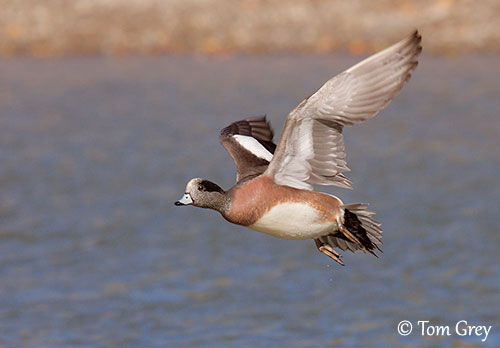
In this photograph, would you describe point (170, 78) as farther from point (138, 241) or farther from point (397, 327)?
point (397, 327)

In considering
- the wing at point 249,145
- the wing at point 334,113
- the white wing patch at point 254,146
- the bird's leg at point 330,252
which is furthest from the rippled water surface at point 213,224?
the wing at point 334,113

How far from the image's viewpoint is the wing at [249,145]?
7.70 meters

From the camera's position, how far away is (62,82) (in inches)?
962

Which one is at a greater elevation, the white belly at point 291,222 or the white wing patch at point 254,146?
the white wing patch at point 254,146

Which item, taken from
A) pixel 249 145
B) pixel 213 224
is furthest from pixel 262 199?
pixel 213 224

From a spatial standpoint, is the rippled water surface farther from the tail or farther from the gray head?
the gray head

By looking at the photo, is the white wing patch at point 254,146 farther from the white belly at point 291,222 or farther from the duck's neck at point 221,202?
the duck's neck at point 221,202

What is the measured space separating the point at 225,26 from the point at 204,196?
19.5 meters

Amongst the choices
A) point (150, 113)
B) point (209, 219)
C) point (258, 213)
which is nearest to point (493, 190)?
point (209, 219)

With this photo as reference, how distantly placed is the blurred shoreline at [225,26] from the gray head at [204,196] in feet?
60.6

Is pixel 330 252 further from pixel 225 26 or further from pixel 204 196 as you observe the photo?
pixel 225 26

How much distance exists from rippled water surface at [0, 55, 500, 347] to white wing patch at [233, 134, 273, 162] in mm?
4183

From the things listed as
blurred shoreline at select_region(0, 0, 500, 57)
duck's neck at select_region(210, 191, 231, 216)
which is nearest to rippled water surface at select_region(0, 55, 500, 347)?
blurred shoreline at select_region(0, 0, 500, 57)

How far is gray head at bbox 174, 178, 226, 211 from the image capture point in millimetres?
6703
